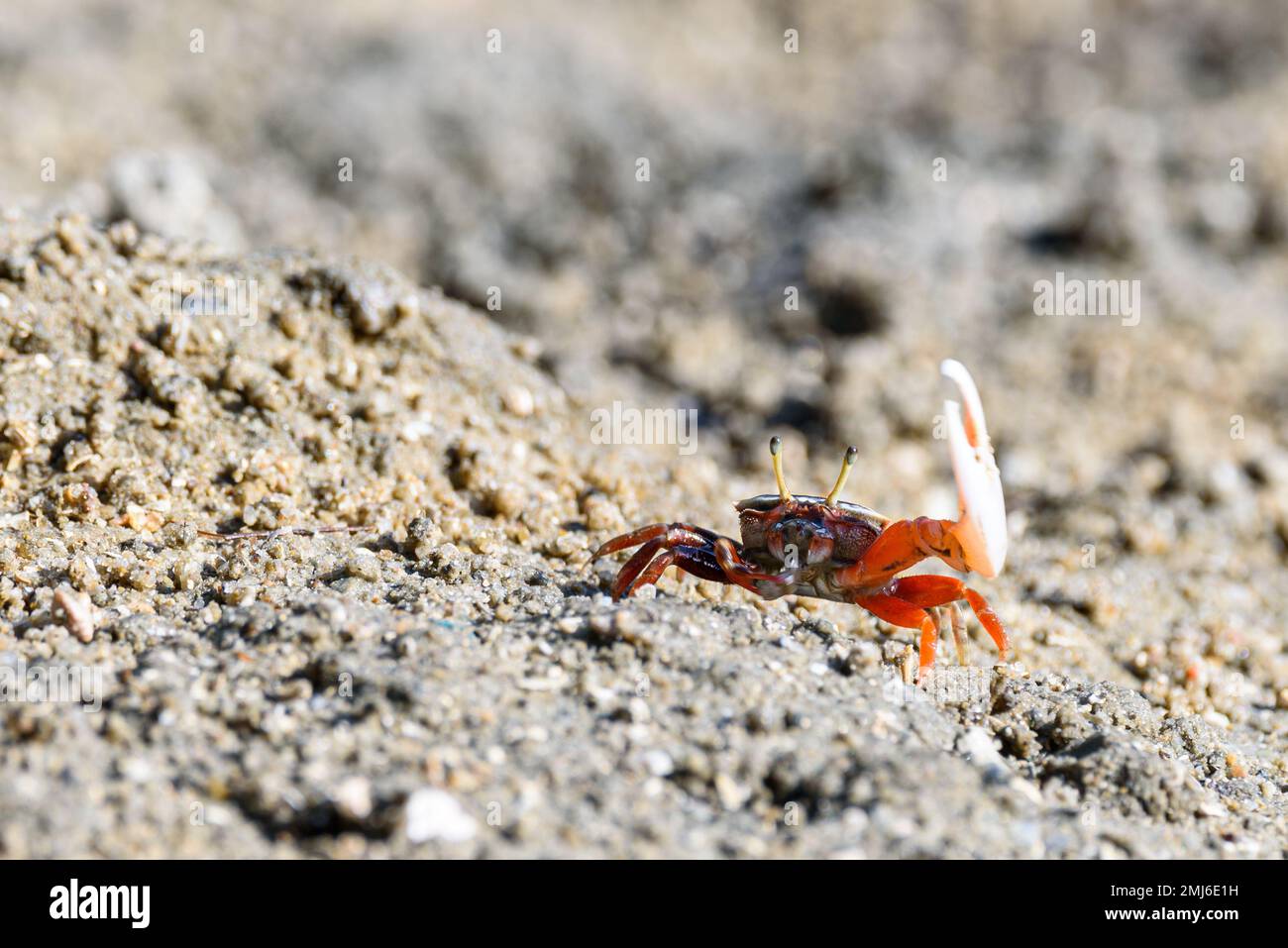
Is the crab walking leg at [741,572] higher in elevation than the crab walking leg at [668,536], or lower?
lower

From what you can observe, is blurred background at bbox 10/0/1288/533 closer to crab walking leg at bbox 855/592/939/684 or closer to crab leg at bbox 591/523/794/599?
crab leg at bbox 591/523/794/599

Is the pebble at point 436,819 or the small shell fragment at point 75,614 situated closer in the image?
the pebble at point 436,819

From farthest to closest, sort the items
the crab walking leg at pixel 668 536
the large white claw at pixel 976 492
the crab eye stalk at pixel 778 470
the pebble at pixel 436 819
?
the crab eye stalk at pixel 778 470 < the crab walking leg at pixel 668 536 < the large white claw at pixel 976 492 < the pebble at pixel 436 819

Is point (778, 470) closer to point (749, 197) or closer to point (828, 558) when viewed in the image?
point (828, 558)

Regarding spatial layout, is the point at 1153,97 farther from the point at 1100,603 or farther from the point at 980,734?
the point at 980,734

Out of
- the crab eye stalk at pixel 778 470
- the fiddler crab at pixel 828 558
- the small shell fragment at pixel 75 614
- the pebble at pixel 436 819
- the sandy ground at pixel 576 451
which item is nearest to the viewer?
the pebble at pixel 436 819

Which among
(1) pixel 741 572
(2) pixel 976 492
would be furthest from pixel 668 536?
(2) pixel 976 492

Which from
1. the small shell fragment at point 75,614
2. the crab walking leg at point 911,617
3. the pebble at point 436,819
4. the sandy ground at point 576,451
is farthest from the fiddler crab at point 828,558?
the small shell fragment at point 75,614

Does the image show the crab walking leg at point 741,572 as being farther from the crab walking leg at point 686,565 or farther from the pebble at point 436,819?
the pebble at point 436,819
